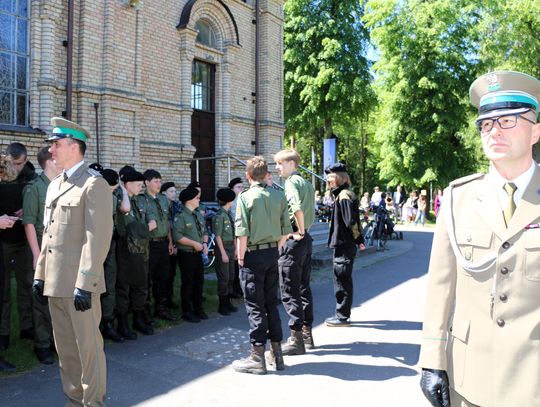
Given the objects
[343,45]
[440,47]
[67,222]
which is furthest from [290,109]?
[67,222]

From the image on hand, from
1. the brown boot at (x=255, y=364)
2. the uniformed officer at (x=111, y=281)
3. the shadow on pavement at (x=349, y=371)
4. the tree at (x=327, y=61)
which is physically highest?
the tree at (x=327, y=61)

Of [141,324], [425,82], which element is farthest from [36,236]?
[425,82]

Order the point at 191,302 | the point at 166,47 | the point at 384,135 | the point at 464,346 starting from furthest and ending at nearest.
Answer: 1. the point at 384,135
2. the point at 166,47
3. the point at 191,302
4. the point at 464,346

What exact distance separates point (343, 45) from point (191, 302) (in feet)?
66.6

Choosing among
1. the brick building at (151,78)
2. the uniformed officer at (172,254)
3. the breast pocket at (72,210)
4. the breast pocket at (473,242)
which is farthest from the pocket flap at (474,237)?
the brick building at (151,78)

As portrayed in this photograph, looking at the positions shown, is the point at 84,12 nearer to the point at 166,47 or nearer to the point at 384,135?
the point at 166,47

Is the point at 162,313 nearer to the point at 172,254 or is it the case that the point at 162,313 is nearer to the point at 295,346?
the point at 172,254

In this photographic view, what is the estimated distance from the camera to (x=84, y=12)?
9.83 m

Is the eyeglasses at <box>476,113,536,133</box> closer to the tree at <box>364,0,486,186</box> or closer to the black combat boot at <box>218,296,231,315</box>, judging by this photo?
the black combat boot at <box>218,296,231,315</box>

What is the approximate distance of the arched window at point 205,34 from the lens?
44.2ft

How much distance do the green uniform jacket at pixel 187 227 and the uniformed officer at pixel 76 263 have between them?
278cm

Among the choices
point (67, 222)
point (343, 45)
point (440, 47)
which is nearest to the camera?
point (67, 222)

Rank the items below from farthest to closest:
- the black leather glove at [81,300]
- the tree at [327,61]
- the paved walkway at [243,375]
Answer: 1. the tree at [327,61]
2. the paved walkway at [243,375]
3. the black leather glove at [81,300]

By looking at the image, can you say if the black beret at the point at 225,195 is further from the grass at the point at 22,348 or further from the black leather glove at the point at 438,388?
the black leather glove at the point at 438,388
